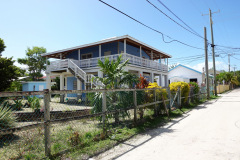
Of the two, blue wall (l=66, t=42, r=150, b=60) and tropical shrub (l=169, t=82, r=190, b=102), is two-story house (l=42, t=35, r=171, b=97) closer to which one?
blue wall (l=66, t=42, r=150, b=60)

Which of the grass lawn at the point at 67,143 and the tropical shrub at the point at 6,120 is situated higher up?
the tropical shrub at the point at 6,120

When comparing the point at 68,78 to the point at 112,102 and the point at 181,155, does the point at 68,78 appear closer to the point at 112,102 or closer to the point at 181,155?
the point at 112,102

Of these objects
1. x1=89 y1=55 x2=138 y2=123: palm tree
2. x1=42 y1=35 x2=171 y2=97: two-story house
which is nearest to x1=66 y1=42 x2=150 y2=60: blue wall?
x1=42 y1=35 x2=171 y2=97: two-story house

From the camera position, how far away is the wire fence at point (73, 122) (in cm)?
370

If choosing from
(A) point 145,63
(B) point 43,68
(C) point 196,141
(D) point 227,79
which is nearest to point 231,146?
(C) point 196,141

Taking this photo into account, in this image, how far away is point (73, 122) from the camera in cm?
739

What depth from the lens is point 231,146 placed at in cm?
440

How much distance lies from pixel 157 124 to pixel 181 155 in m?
3.39

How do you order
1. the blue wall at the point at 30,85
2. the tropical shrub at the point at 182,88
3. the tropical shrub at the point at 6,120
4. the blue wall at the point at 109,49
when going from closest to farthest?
1. the tropical shrub at the point at 6,120
2. the tropical shrub at the point at 182,88
3. the blue wall at the point at 109,49
4. the blue wall at the point at 30,85

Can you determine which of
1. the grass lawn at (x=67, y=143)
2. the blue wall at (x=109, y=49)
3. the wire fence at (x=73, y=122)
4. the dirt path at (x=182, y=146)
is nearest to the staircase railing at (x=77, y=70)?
the blue wall at (x=109, y=49)

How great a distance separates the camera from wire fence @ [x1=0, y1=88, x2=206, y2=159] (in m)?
3.70

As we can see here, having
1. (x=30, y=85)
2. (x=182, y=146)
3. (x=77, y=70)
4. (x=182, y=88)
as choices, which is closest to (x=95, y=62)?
(x=77, y=70)

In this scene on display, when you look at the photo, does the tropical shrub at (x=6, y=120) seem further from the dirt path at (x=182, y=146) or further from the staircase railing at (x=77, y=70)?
the staircase railing at (x=77, y=70)

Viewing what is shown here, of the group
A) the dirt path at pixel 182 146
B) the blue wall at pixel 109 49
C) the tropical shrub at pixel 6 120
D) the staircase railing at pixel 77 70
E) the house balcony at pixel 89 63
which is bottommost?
the dirt path at pixel 182 146
